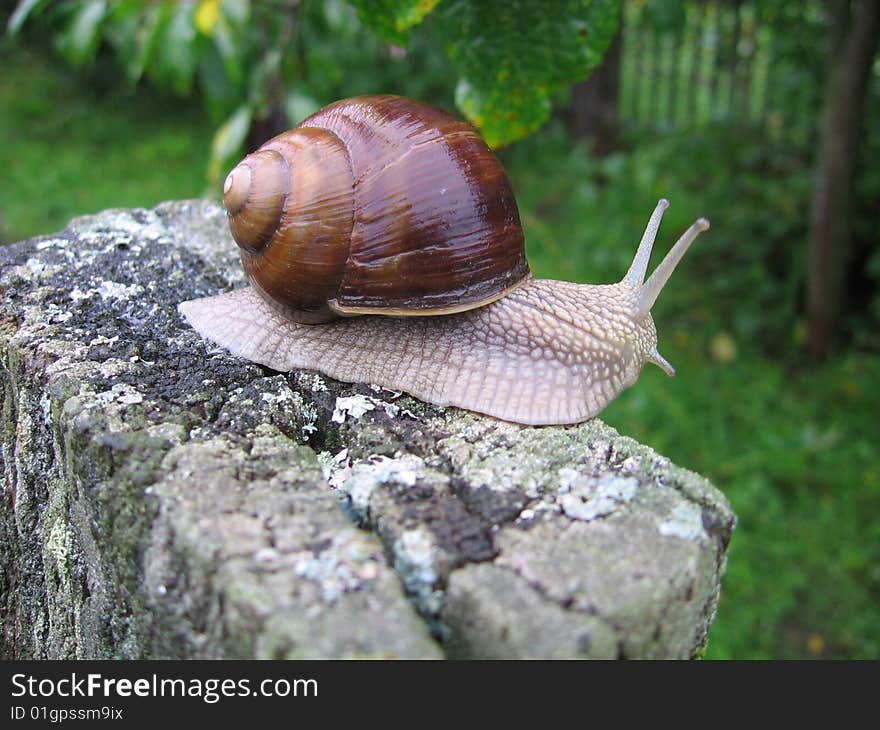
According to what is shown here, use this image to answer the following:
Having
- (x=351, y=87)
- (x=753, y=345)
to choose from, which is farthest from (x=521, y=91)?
(x=351, y=87)

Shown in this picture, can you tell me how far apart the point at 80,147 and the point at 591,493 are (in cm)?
654

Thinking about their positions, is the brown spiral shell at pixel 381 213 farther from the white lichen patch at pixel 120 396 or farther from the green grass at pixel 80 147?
the green grass at pixel 80 147

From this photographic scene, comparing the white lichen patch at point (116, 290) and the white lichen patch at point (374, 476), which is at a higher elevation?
the white lichen patch at point (116, 290)

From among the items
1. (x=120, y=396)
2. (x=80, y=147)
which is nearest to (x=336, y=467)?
(x=120, y=396)

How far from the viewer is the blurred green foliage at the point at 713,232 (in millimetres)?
3520

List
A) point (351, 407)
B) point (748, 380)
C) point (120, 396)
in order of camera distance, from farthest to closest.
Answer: point (748, 380) → point (351, 407) → point (120, 396)

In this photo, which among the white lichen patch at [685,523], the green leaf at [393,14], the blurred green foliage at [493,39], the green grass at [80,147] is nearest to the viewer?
the white lichen patch at [685,523]

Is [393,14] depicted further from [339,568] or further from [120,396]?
[339,568]

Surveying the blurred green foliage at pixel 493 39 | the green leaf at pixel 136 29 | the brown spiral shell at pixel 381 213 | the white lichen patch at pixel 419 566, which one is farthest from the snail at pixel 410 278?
the green leaf at pixel 136 29

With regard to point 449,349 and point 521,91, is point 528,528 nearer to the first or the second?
point 449,349

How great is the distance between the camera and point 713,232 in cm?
536

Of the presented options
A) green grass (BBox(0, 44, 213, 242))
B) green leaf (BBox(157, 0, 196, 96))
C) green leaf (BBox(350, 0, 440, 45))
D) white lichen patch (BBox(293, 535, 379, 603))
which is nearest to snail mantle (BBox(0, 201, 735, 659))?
white lichen patch (BBox(293, 535, 379, 603))
